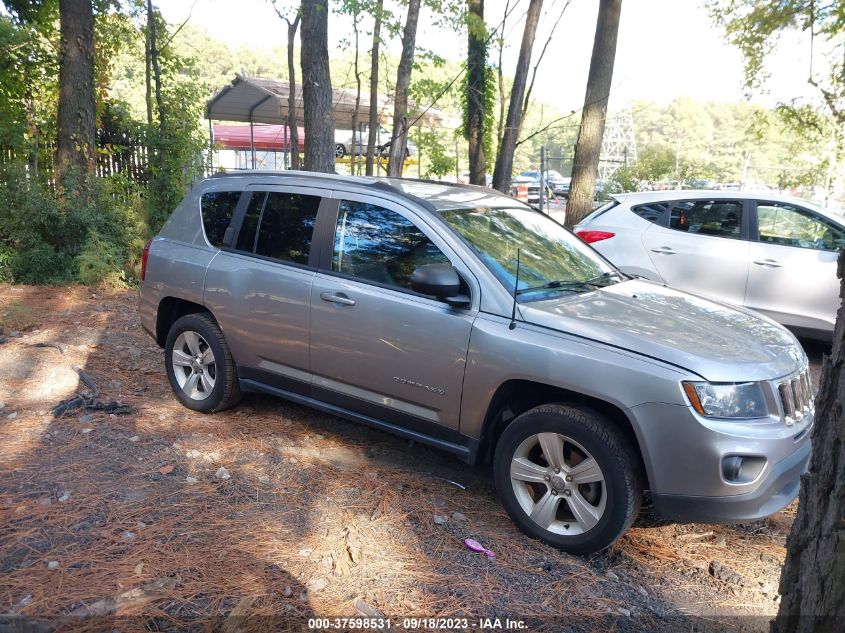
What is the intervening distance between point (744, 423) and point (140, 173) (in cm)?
1167

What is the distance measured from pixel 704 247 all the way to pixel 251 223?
198 inches

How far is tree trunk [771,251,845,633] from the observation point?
5.83 feet

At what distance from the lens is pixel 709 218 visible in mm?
7648

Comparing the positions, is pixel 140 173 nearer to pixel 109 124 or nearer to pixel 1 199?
pixel 109 124

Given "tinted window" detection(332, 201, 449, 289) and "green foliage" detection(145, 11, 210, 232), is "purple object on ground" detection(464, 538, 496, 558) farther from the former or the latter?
"green foliage" detection(145, 11, 210, 232)

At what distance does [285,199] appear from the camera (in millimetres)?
4828

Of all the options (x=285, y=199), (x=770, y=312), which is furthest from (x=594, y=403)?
(x=770, y=312)

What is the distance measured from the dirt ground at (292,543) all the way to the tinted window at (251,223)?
4.28 feet

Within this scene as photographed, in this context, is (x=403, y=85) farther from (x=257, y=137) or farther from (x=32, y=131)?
(x=257, y=137)

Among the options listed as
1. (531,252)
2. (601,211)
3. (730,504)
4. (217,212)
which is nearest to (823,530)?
(730,504)

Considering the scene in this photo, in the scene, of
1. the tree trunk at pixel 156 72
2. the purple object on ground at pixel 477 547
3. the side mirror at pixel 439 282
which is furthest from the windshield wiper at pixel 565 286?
the tree trunk at pixel 156 72

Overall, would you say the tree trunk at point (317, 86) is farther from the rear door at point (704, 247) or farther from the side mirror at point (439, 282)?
the side mirror at point (439, 282)

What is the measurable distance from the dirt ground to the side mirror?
1.19 m

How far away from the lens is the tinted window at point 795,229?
708cm
